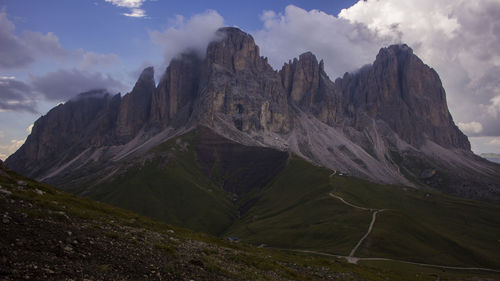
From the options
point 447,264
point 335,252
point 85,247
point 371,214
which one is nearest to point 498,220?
point 371,214

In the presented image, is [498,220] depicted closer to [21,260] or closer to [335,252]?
[335,252]

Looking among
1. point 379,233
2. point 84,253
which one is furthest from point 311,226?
point 84,253

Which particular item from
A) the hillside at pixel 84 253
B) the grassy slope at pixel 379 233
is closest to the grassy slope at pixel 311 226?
the grassy slope at pixel 379 233

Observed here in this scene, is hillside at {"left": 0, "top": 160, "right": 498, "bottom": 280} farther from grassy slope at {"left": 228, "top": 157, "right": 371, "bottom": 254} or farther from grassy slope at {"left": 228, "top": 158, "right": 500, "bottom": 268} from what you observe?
grassy slope at {"left": 228, "top": 157, "right": 371, "bottom": 254}

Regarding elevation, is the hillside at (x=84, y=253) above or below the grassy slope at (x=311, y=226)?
above

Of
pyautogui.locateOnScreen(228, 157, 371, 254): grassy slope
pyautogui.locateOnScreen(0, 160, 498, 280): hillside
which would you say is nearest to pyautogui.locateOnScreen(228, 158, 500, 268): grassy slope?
pyautogui.locateOnScreen(228, 157, 371, 254): grassy slope

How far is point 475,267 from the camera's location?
11156cm

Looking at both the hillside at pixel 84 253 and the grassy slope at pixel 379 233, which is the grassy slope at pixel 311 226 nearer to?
the grassy slope at pixel 379 233

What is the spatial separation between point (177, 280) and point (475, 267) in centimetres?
12334

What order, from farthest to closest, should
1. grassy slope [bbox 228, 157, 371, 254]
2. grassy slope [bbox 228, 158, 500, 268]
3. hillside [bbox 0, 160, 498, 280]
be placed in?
grassy slope [bbox 228, 157, 371, 254] < grassy slope [bbox 228, 158, 500, 268] < hillside [bbox 0, 160, 498, 280]

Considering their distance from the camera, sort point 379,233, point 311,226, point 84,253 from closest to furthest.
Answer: point 84,253, point 379,233, point 311,226

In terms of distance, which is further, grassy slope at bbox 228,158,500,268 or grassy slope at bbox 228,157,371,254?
grassy slope at bbox 228,157,371,254

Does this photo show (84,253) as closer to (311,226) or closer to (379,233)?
(379,233)

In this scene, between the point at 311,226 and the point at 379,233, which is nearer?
the point at 379,233
